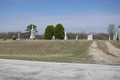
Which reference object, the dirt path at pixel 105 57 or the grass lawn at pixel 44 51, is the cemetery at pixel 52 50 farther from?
the dirt path at pixel 105 57

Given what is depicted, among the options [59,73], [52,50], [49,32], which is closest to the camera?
[59,73]

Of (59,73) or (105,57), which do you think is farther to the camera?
(105,57)

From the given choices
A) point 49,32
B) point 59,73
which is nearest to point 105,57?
point 59,73

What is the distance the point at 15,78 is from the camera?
608 centimetres

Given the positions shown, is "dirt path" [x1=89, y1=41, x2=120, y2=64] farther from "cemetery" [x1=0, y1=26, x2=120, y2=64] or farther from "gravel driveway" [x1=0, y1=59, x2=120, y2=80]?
"gravel driveway" [x1=0, y1=59, x2=120, y2=80]

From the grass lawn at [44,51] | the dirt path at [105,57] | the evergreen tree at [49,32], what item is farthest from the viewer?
the evergreen tree at [49,32]

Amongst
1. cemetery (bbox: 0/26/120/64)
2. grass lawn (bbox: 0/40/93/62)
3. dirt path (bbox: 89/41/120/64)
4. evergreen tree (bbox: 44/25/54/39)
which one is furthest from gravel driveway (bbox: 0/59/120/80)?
evergreen tree (bbox: 44/25/54/39)

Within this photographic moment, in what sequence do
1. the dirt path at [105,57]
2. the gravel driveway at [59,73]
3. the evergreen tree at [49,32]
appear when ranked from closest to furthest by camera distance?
the gravel driveway at [59,73]
the dirt path at [105,57]
the evergreen tree at [49,32]

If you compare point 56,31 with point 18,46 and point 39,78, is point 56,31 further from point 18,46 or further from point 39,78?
point 39,78

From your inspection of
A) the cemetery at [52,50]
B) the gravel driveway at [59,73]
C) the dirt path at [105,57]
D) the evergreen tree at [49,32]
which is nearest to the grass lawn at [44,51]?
the cemetery at [52,50]

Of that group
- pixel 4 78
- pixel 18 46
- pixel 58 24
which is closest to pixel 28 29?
pixel 58 24

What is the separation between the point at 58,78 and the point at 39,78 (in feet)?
3.00

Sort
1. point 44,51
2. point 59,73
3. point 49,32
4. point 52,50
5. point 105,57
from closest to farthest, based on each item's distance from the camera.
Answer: point 59,73, point 105,57, point 44,51, point 52,50, point 49,32

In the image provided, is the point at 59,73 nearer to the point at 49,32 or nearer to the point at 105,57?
the point at 105,57
